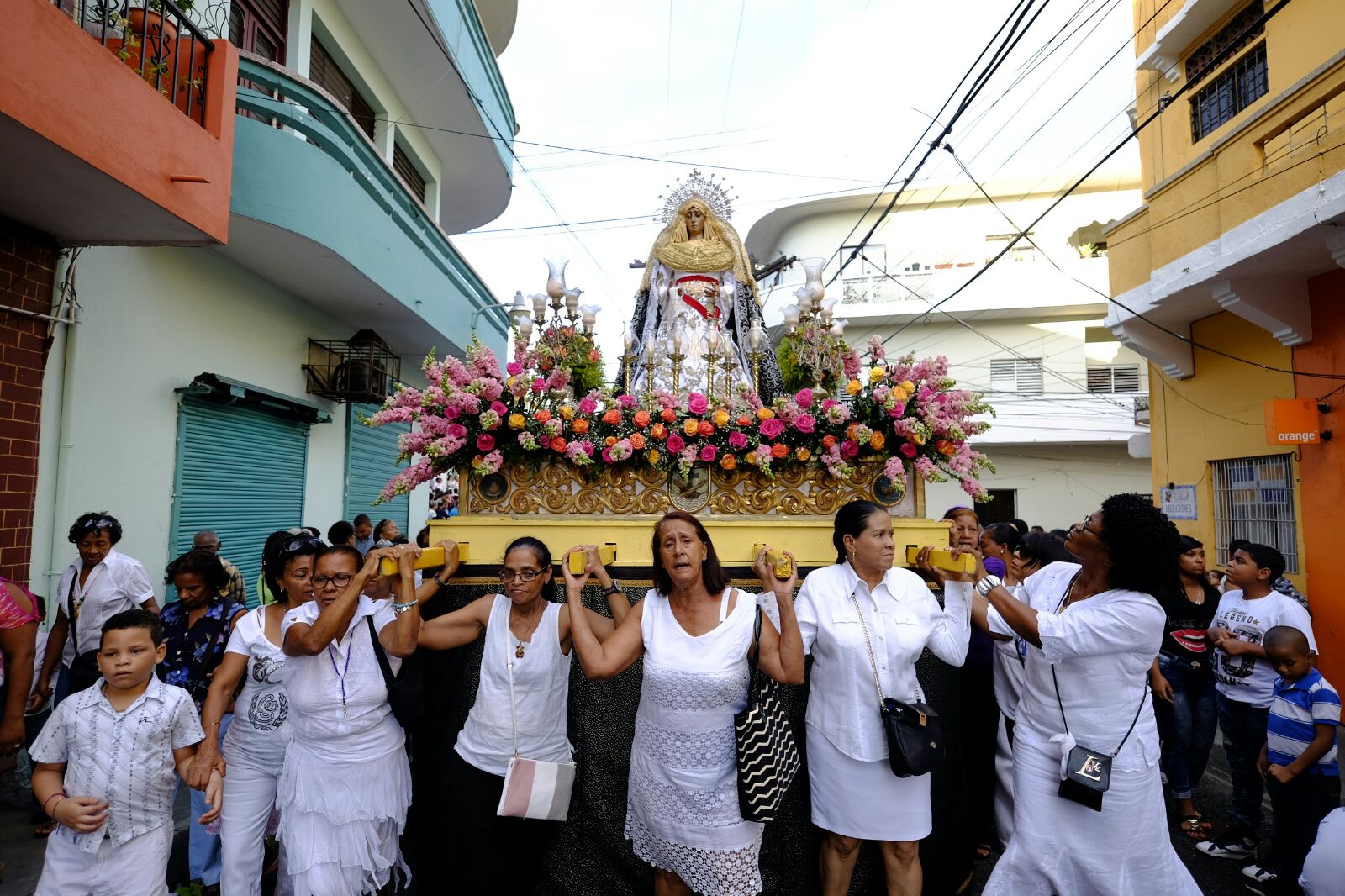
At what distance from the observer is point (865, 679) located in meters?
2.76

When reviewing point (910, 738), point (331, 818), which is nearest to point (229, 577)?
point (331, 818)

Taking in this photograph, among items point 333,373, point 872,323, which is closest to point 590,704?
point 333,373

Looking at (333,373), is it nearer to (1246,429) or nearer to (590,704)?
(590,704)

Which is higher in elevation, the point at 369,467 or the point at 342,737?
the point at 369,467

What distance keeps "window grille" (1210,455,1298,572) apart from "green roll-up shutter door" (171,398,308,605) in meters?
10.1

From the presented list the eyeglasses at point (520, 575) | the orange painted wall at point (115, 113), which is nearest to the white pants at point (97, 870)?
the eyeglasses at point (520, 575)

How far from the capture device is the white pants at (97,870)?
2494 mm

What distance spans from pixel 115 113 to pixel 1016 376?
734 inches

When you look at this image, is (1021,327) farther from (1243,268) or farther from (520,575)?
(520,575)

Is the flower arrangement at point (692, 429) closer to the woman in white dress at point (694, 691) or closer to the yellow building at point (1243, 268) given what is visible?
the woman in white dress at point (694, 691)

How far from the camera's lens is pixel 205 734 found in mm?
2738

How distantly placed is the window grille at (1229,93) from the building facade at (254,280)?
8903 mm

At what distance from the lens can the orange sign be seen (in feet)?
22.5

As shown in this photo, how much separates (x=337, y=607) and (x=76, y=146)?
3455 millimetres
